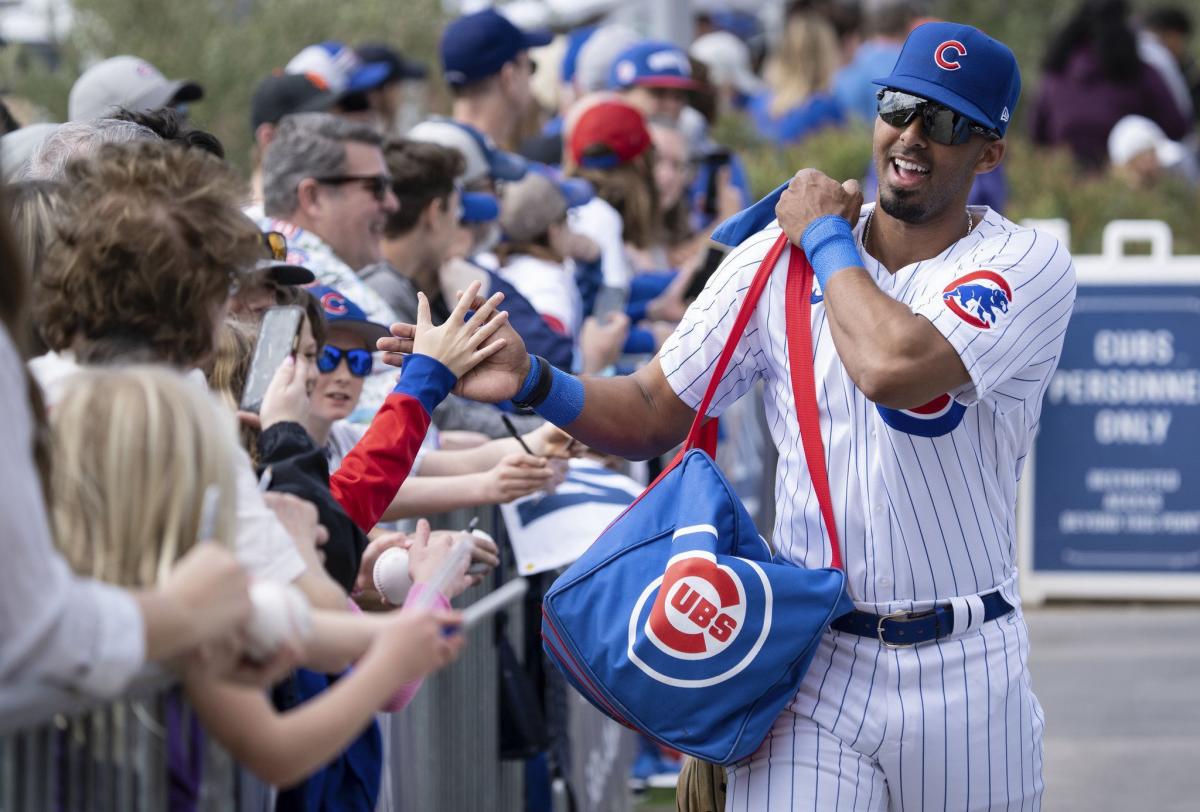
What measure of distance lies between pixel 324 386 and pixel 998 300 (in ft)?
4.79

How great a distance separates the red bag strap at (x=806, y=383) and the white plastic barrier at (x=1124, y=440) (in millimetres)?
5715

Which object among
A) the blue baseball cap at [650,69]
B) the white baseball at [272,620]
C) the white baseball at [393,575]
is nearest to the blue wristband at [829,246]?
the white baseball at [393,575]

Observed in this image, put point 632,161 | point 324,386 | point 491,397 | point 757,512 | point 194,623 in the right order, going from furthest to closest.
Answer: point 757,512, point 632,161, point 324,386, point 491,397, point 194,623

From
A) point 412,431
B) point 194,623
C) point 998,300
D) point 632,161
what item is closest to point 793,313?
point 998,300

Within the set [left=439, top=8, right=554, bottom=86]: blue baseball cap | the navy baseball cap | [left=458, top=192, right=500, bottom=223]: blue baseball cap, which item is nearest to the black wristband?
the navy baseball cap

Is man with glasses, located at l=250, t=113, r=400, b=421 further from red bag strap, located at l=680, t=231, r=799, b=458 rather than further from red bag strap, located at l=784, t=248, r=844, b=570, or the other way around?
red bag strap, located at l=784, t=248, r=844, b=570

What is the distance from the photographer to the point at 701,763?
3676 mm

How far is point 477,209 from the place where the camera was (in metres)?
5.88

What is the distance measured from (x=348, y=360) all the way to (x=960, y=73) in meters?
1.45

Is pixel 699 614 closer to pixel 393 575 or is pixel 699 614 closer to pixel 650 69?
pixel 393 575

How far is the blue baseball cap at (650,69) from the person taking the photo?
8.80 metres

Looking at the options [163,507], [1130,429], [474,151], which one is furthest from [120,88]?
[1130,429]

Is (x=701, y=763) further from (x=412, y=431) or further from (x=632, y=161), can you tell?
(x=632, y=161)

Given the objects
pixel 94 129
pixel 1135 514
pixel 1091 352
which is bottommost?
pixel 1135 514
